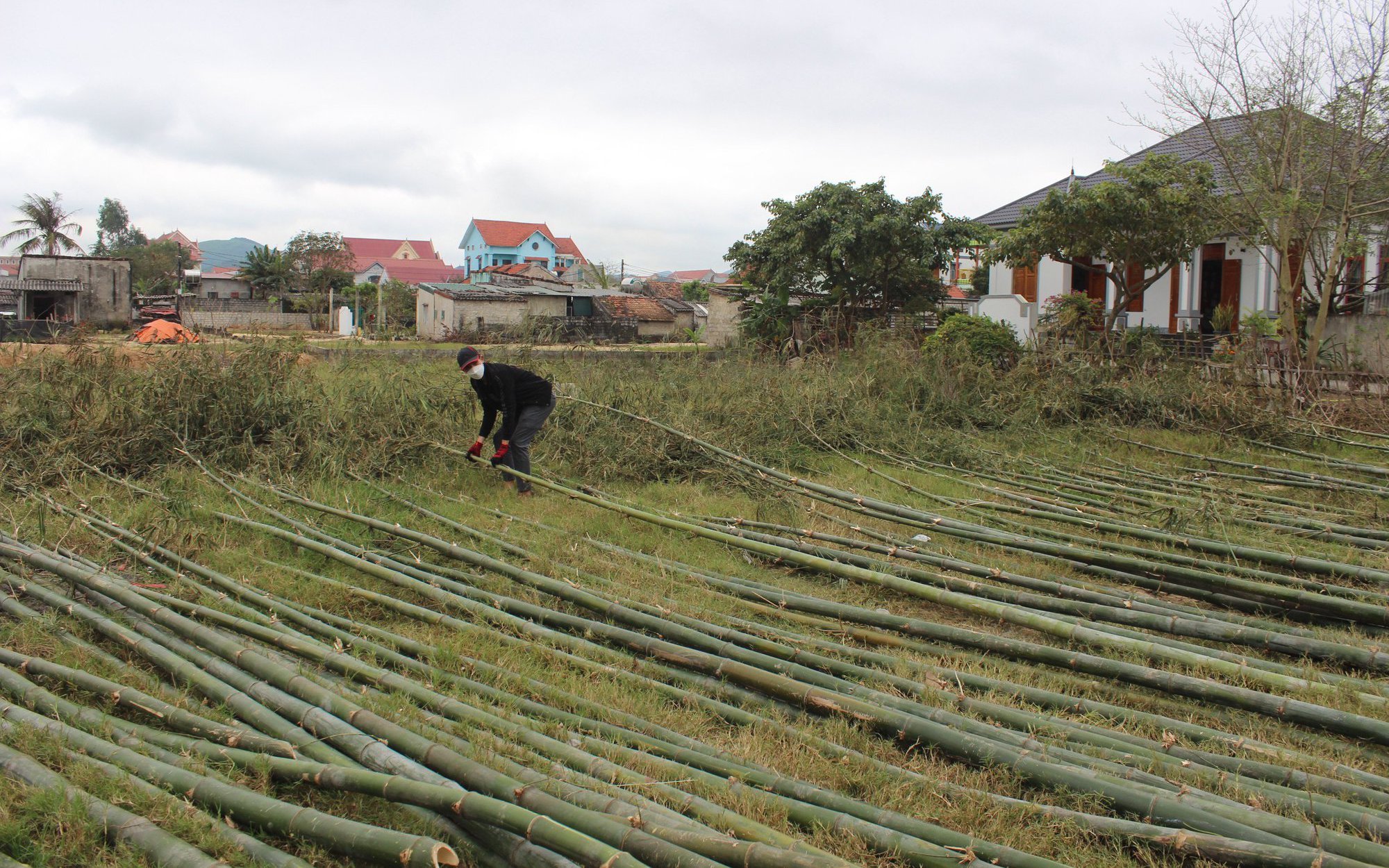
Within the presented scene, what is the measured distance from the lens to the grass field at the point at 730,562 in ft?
9.62

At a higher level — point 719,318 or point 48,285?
point 48,285

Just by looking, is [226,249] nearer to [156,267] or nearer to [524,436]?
[156,267]

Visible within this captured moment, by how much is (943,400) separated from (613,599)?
729cm

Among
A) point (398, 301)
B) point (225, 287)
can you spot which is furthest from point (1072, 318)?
point (225, 287)

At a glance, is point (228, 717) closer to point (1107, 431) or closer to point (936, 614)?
point (936, 614)

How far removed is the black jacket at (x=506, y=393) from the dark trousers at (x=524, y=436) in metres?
0.03

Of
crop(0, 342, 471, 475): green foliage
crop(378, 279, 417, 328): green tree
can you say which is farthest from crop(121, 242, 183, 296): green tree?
crop(0, 342, 471, 475): green foliage

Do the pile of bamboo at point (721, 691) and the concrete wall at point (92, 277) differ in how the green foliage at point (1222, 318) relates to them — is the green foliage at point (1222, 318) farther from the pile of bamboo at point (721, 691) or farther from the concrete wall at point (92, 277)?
the concrete wall at point (92, 277)

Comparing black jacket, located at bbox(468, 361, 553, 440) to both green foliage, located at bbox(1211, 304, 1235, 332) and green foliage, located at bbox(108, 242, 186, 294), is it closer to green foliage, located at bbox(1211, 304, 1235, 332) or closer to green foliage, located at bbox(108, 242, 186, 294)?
green foliage, located at bbox(1211, 304, 1235, 332)

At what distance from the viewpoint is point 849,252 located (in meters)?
17.6

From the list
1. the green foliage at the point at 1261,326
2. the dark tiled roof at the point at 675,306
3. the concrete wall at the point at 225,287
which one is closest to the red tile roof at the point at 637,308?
the dark tiled roof at the point at 675,306

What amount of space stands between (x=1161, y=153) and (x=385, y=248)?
7856 cm

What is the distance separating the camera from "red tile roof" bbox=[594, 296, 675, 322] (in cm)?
3103

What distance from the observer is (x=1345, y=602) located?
14.3 feet
